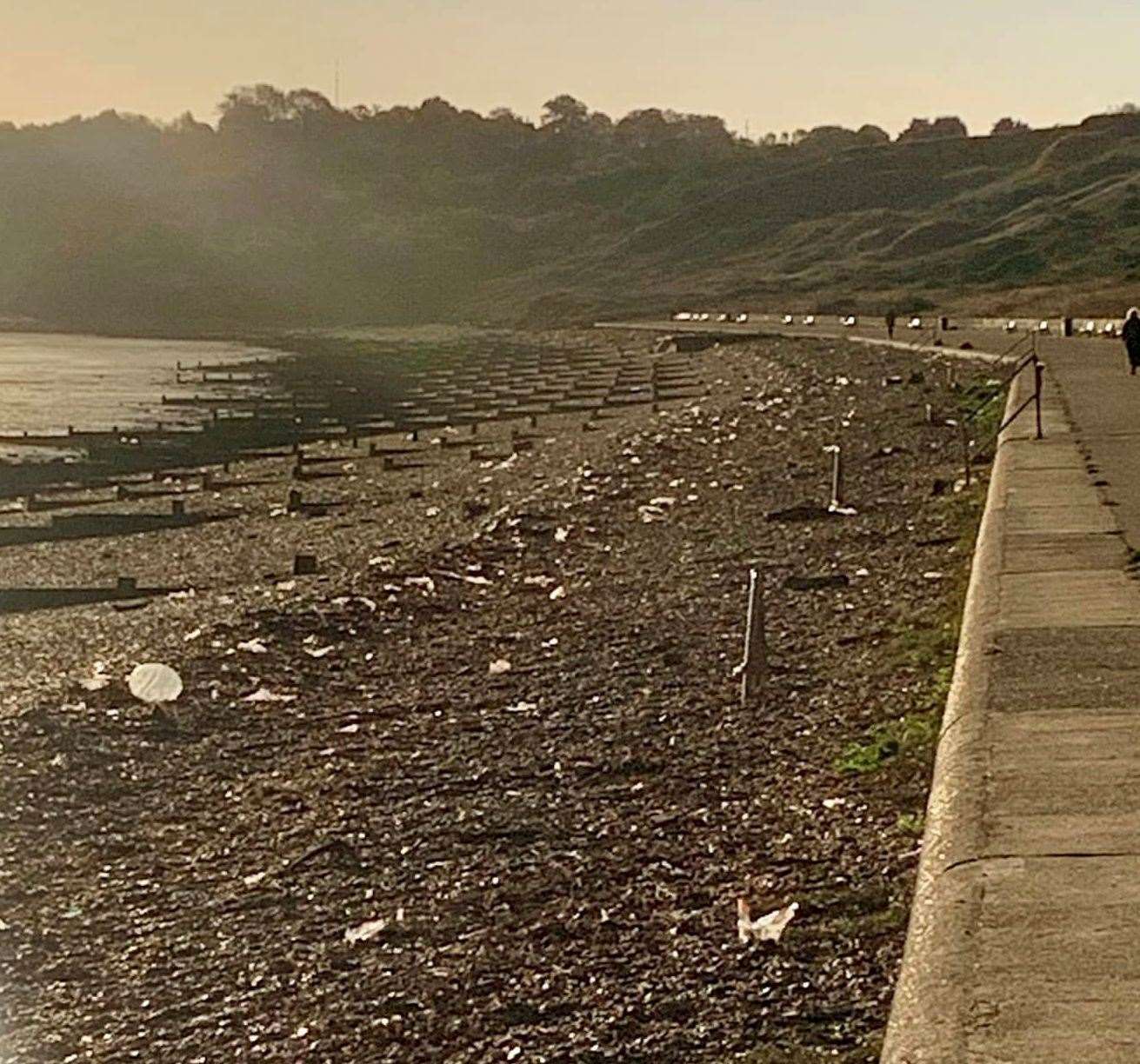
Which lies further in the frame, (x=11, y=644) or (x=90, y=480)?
(x=90, y=480)

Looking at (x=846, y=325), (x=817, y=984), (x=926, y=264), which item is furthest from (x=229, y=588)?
(x=926, y=264)

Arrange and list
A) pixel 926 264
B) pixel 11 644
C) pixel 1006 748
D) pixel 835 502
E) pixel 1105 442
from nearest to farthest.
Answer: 1. pixel 1006 748
2. pixel 11 644
3. pixel 835 502
4. pixel 1105 442
5. pixel 926 264

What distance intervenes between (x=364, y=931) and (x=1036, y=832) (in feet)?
8.53

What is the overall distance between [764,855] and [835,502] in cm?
1224

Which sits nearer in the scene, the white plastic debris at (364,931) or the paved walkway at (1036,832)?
the paved walkway at (1036,832)

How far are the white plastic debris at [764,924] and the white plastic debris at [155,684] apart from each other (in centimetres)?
682

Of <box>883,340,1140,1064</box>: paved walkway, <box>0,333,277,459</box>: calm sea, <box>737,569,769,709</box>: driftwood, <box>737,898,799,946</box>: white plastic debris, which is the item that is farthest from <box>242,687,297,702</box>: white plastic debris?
<box>0,333,277,459</box>: calm sea

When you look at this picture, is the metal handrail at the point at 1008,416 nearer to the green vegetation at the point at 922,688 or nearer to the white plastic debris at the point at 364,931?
the green vegetation at the point at 922,688

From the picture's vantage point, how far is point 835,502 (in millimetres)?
19938

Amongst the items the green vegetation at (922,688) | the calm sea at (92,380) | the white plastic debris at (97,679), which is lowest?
the calm sea at (92,380)

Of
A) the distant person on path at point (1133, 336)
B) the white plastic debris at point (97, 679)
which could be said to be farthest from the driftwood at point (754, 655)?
the distant person on path at point (1133, 336)

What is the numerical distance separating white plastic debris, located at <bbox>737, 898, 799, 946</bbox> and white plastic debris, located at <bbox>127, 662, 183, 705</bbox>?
682cm

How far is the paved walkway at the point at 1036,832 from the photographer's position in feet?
16.4

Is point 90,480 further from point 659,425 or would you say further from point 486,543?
point 486,543
